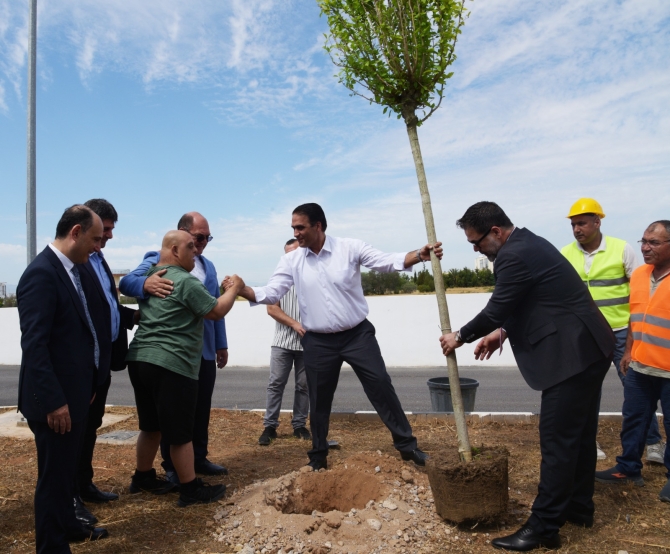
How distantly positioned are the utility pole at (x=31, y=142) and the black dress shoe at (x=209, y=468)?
4.06m

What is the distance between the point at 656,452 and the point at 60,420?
518cm

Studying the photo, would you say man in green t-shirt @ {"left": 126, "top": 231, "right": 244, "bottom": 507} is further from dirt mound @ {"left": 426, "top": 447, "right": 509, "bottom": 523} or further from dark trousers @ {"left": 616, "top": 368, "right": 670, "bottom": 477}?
dark trousers @ {"left": 616, "top": 368, "right": 670, "bottom": 477}

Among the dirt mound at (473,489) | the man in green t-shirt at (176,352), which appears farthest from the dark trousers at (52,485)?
the dirt mound at (473,489)

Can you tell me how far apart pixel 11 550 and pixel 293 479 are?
2014 mm

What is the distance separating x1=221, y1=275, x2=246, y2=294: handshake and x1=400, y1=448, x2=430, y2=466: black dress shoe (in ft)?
7.04

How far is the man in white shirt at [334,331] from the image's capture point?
524 cm

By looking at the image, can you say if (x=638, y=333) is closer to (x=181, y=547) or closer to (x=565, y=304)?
(x=565, y=304)

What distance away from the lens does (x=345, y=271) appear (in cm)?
533

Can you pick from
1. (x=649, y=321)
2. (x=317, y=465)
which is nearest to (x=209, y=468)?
(x=317, y=465)

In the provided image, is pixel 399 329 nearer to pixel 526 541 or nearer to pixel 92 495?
pixel 92 495

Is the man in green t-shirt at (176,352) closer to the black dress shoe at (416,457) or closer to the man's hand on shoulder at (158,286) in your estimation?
the man's hand on shoulder at (158,286)

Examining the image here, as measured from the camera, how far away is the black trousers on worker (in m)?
5.23

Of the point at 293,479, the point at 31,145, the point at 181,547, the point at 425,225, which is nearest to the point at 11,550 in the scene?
the point at 181,547

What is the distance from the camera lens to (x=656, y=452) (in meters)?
5.51
